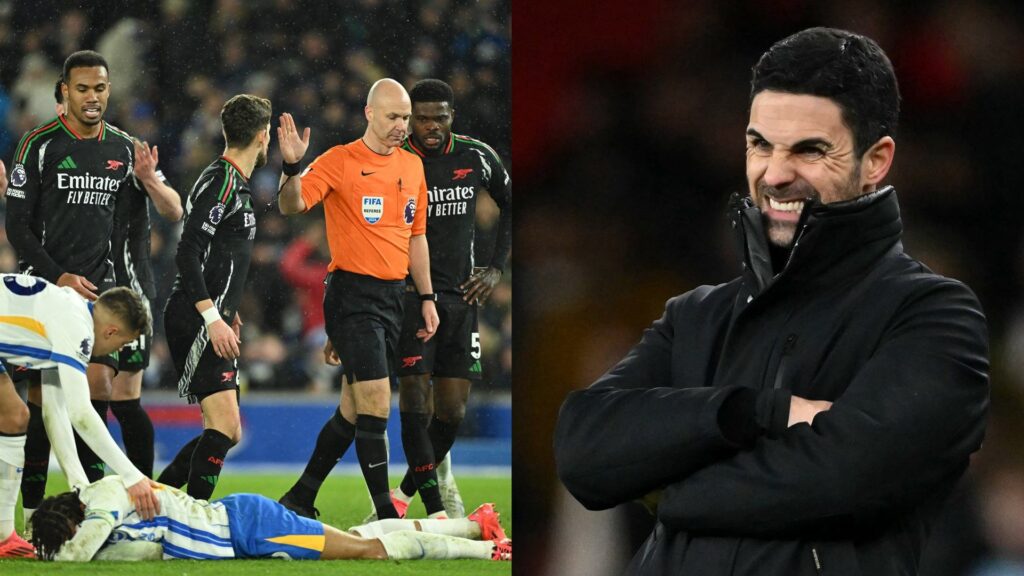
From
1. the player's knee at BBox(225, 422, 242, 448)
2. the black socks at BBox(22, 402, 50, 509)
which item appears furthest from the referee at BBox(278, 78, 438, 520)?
the black socks at BBox(22, 402, 50, 509)

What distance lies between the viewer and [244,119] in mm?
4086

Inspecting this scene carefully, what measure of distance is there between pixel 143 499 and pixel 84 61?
5.05 feet

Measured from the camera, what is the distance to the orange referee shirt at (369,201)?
4062 mm

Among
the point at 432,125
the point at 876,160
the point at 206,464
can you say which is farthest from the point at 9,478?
the point at 876,160

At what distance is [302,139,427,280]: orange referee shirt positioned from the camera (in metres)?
4.06

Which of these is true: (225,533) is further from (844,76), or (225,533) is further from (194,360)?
(844,76)

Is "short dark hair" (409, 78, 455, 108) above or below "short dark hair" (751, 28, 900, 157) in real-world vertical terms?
above

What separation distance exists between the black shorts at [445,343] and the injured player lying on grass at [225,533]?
1.67 ft

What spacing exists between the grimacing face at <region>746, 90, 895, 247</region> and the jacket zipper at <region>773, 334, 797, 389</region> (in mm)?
128

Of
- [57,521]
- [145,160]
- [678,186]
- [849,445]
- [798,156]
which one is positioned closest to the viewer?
[849,445]

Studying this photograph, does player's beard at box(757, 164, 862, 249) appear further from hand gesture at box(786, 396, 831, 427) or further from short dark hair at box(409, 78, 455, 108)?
short dark hair at box(409, 78, 455, 108)

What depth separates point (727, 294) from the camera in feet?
5.34

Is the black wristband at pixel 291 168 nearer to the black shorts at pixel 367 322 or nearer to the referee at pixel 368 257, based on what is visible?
the referee at pixel 368 257

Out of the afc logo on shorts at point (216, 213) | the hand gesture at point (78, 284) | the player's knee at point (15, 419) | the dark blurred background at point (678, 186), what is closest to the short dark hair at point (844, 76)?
the dark blurred background at point (678, 186)
